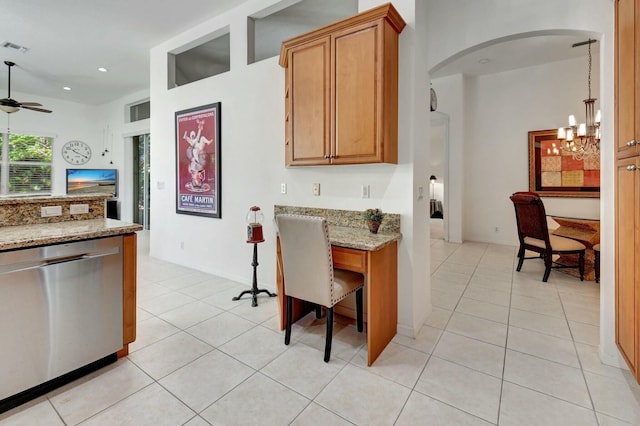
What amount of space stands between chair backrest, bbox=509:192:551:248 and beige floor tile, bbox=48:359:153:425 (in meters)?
4.41

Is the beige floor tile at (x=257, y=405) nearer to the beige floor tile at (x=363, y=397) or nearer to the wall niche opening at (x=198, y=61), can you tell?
the beige floor tile at (x=363, y=397)

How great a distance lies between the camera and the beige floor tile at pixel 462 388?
1680 millimetres

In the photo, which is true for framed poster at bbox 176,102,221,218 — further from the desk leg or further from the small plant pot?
the desk leg

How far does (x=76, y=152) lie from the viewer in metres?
7.59

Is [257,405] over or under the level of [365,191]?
under

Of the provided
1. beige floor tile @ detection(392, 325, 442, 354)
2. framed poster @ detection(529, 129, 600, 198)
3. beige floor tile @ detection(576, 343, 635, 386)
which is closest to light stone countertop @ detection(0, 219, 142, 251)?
beige floor tile @ detection(392, 325, 442, 354)

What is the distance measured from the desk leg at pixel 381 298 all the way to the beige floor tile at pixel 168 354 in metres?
1.22

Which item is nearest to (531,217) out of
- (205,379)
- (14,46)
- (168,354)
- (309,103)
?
(309,103)

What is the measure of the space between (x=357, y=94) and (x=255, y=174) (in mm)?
1615

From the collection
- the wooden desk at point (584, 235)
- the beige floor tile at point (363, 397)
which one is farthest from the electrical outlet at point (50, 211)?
the wooden desk at point (584, 235)

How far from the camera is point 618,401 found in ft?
5.61

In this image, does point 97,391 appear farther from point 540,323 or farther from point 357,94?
point 540,323

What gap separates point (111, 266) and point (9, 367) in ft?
2.21

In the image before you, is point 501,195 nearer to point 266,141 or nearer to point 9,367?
point 266,141
